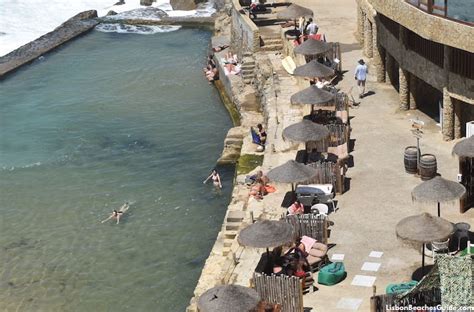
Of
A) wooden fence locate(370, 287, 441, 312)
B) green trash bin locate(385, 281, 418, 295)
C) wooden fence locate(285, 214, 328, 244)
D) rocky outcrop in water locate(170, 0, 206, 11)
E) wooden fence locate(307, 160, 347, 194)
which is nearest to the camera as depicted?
wooden fence locate(370, 287, 441, 312)

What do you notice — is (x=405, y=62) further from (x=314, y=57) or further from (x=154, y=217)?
(x=154, y=217)

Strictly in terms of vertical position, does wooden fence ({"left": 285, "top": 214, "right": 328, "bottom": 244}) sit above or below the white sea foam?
above

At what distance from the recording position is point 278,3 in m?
49.3

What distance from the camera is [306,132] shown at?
1123 inches

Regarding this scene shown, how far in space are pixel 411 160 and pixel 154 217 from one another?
9.28 meters

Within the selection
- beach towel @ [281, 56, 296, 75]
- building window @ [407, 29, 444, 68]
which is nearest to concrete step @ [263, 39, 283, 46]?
beach towel @ [281, 56, 296, 75]

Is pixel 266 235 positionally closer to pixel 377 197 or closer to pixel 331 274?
pixel 331 274

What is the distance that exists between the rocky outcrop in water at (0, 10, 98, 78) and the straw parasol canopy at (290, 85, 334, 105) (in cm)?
2561

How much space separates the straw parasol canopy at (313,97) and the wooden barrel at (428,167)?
5097 mm

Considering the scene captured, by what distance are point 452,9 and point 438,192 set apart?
7273 millimetres

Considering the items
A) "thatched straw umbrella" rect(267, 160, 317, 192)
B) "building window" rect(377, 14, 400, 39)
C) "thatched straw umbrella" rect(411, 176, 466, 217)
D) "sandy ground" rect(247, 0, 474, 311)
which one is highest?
"building window" rect(377, 14, 400, 39)

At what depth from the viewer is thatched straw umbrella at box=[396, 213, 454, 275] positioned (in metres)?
20.9

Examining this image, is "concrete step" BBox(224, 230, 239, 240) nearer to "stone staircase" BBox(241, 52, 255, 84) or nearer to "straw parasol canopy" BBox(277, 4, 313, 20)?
"straw parasol canopy" BBox(277, 4, 313, 20)

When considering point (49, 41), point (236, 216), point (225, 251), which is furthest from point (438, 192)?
point (49, 41)
